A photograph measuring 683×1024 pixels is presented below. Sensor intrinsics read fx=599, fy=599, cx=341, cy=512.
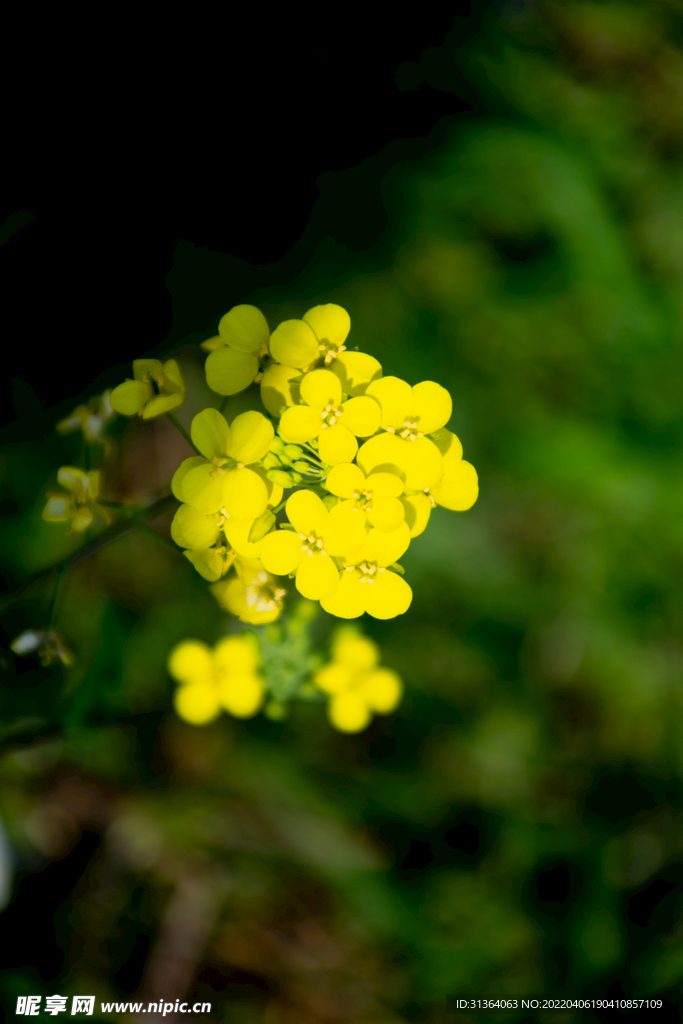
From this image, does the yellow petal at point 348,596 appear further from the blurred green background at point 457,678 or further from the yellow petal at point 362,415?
the blurred green background at point 457,678

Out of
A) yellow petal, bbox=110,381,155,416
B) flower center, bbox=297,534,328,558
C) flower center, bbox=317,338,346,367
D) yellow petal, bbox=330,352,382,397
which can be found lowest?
flower center, bbox=297,534,328,558

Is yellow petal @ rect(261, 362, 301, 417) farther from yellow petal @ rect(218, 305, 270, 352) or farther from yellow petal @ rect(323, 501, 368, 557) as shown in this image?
yellow petal @ rect(323, 501, 368, 557)

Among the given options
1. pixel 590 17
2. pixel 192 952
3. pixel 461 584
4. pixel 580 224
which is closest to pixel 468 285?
pixel 580 224

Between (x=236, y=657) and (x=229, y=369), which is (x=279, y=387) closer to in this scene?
(x=229, y=369)

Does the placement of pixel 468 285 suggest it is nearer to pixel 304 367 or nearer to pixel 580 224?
pixel 580 224

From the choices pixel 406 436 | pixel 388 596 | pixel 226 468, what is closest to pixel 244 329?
pixel 226 468

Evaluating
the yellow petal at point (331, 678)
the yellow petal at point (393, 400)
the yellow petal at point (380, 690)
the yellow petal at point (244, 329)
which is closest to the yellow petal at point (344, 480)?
the yellow petal at point (393, 400)

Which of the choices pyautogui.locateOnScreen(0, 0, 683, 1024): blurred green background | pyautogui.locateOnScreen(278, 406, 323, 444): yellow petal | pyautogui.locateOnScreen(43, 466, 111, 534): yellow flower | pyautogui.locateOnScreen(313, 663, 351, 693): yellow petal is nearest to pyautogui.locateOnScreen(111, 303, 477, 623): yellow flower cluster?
pyautogui.locateOnScreen(278, 406, 323, 444): yellow petal
